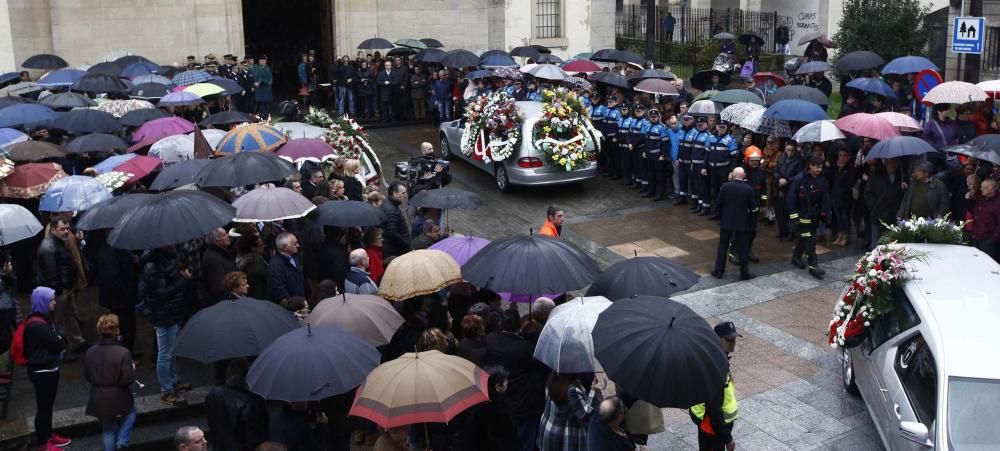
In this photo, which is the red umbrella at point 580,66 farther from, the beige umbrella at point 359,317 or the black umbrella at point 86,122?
the beige umbrella at point 359,317

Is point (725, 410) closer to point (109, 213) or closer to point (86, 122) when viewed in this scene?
point (109, 213)

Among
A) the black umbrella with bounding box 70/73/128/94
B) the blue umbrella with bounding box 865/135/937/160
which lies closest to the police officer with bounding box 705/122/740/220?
the blue umbrella with bounding box 865/135/937/160

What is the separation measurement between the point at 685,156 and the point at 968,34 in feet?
16.2

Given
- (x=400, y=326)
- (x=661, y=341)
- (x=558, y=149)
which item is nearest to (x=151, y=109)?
(x=558, y=149)

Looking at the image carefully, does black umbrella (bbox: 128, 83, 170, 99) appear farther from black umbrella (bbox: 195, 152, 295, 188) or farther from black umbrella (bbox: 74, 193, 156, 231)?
black umbrella (bbox: 74, 193, 156, 231)

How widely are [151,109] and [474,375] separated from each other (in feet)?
34.2

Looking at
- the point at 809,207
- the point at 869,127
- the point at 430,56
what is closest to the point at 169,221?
the point at 809,207

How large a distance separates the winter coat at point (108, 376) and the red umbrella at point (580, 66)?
15.0m

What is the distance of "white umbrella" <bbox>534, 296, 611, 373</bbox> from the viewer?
7262mm

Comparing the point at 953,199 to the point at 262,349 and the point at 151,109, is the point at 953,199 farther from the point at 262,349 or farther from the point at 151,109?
the point at 151,109

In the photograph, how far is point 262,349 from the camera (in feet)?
24.5

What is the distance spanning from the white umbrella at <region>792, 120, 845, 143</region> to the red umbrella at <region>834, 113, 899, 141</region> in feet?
0.36

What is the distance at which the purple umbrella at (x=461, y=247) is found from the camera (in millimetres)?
9852

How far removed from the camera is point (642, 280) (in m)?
8.50
